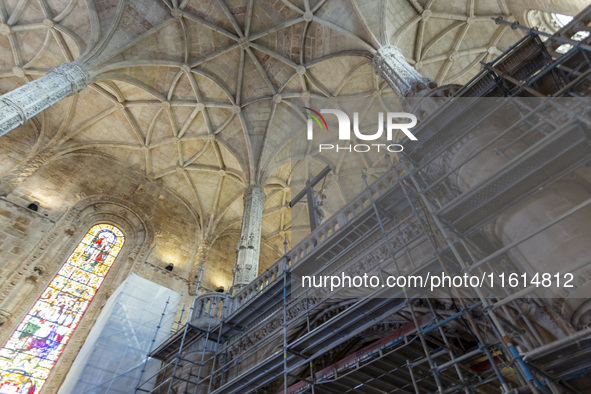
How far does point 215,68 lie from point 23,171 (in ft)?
27.5

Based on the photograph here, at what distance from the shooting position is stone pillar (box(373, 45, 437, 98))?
364 inches

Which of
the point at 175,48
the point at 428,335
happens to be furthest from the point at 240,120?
the point at 428,335

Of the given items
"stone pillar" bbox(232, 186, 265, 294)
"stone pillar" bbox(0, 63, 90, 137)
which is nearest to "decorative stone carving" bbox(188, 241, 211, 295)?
"stone pillar" bbox(232, 186, 265, 294)

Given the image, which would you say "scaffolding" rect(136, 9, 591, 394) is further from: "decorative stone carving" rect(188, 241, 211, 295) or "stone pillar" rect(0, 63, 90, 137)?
"stone pillar" rect(0, 63, 90, 137)

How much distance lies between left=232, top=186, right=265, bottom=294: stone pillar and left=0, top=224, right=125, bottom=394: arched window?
18.6 feet

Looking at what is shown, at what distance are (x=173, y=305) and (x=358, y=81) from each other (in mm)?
11247

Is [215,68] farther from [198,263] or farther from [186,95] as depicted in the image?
[198,263]

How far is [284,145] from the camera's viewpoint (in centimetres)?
1636

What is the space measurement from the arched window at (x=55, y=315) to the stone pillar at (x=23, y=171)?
3.00 meters

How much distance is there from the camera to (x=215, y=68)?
15273 mm

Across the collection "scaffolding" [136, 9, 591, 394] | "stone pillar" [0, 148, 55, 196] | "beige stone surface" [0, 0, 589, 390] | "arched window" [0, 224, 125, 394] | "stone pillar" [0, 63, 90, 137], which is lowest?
"scaffolding" [136, 9, 591, 394]

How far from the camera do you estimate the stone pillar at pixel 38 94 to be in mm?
8953

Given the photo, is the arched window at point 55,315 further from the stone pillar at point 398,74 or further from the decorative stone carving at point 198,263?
the stone pillar at point 398,74

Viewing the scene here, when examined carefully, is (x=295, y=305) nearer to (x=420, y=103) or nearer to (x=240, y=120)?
(x=420, y=103)
